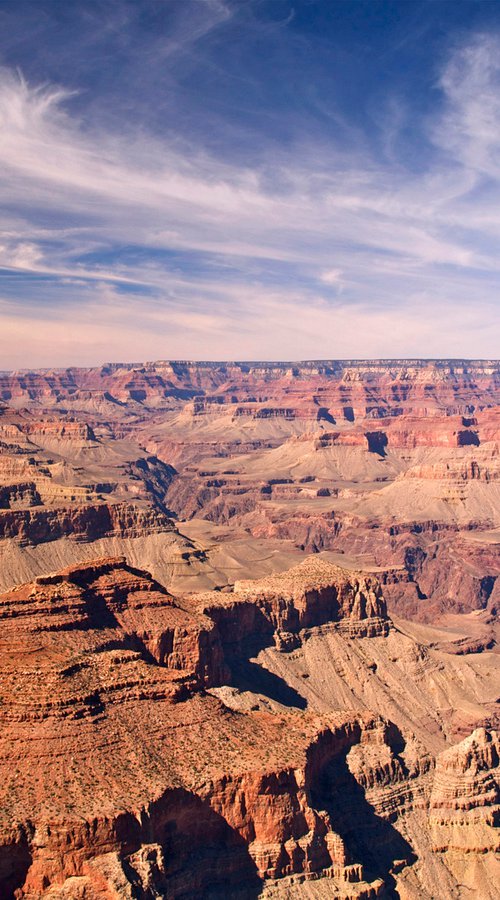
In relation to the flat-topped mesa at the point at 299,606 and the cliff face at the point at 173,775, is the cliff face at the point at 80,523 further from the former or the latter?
the cliff face at the point at 173,775

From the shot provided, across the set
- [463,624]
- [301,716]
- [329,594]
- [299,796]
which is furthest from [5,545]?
[299,796]

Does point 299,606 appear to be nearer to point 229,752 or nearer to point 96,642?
point 96,642

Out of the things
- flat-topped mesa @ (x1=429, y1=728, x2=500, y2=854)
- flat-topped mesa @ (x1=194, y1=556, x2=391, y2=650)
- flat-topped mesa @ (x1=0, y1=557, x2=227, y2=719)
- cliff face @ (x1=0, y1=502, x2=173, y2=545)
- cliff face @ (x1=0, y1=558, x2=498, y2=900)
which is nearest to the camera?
cliff face @ (x1=0, y1=558, x2=498, y2=900)

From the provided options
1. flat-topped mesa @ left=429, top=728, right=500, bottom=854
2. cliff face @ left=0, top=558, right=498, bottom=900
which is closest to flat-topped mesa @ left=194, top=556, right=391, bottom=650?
cliff face @ left=0, top=558, right=498, bottom=900

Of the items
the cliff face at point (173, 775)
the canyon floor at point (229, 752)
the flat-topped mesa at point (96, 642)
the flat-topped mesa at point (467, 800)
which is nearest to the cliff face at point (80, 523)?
the canyon floor at point (229, 752)

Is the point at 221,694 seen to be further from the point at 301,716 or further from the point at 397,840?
the point at 397,840

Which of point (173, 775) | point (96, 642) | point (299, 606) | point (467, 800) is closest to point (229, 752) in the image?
point (173, 775)

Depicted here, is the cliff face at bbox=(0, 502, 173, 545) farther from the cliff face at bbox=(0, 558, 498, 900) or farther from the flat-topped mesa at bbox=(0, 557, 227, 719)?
the cliff face at bbox=(0, 558, 498, 900)
